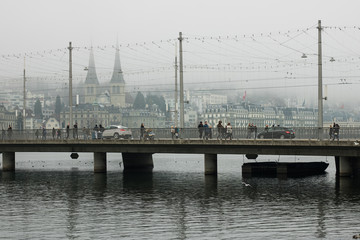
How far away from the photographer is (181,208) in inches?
1762

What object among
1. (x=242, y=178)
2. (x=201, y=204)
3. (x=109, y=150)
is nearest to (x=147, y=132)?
(x=109, y=150)

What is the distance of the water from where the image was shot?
34.6 m

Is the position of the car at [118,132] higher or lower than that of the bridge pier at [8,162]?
higher

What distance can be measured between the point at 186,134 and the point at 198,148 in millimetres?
2414

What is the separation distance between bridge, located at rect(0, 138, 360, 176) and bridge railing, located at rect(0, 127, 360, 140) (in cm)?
92

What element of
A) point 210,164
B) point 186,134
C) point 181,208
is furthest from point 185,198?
point 210,164

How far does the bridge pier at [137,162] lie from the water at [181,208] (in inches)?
660

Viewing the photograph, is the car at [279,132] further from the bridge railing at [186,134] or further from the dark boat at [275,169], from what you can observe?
the dark boat at [275,169]

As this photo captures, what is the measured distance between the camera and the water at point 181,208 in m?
34.6

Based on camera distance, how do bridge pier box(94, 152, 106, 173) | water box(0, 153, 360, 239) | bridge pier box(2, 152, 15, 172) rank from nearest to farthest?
water box(0, 153, 360, 239)
bridge pier box(94, 152, 106, 173)
bridge pier box(2, 152, 15, 172)

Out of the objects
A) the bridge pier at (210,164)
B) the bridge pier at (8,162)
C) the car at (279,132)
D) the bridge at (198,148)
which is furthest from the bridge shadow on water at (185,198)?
the bridge pier at (8,162)

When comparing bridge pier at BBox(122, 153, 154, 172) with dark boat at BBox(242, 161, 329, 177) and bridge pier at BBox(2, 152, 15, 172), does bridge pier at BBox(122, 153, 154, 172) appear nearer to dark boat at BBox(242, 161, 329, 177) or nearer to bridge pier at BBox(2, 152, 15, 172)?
bridge pier at BBox(2, 152, 15, 172)

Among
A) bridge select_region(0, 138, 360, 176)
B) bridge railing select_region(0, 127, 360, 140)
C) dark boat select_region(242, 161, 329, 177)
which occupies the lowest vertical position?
dark boat select_region(242, 161, 329, 177)

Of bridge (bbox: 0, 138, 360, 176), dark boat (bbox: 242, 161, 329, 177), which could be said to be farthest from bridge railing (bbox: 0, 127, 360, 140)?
dark boat (bbox: 242, 161, 329, 177)
